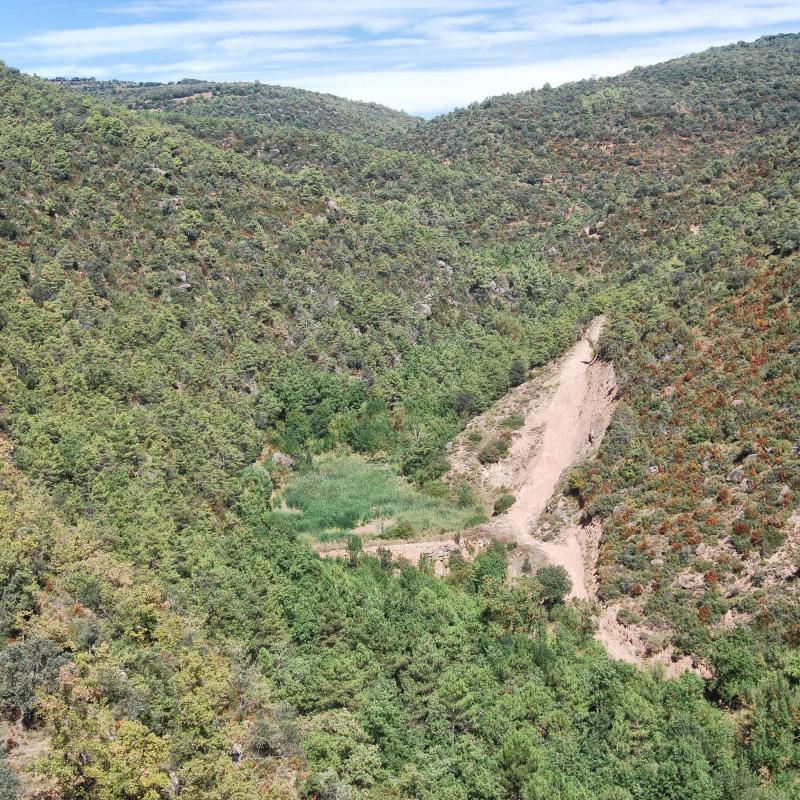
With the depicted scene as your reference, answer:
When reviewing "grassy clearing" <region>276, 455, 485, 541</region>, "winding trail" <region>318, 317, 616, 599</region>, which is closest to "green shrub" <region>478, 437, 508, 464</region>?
"winding trail" <region>318, 317, 616, 599</region>

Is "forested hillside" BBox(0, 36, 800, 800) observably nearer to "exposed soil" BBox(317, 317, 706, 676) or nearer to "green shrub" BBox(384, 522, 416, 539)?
"exposed soil" BBox(317, 317, 706, 676)

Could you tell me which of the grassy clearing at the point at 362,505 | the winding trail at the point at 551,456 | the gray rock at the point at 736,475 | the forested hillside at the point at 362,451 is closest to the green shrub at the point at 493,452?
the winding trail at the point at 551,456

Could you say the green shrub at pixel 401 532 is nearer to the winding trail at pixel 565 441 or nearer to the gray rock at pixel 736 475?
the winding trail at pixel 565 441

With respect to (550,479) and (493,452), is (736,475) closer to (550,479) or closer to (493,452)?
(550,479)

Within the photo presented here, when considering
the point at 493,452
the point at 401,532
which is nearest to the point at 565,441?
the point at 493,452

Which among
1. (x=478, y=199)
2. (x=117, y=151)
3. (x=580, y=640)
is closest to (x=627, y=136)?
(x=478, y=199)
